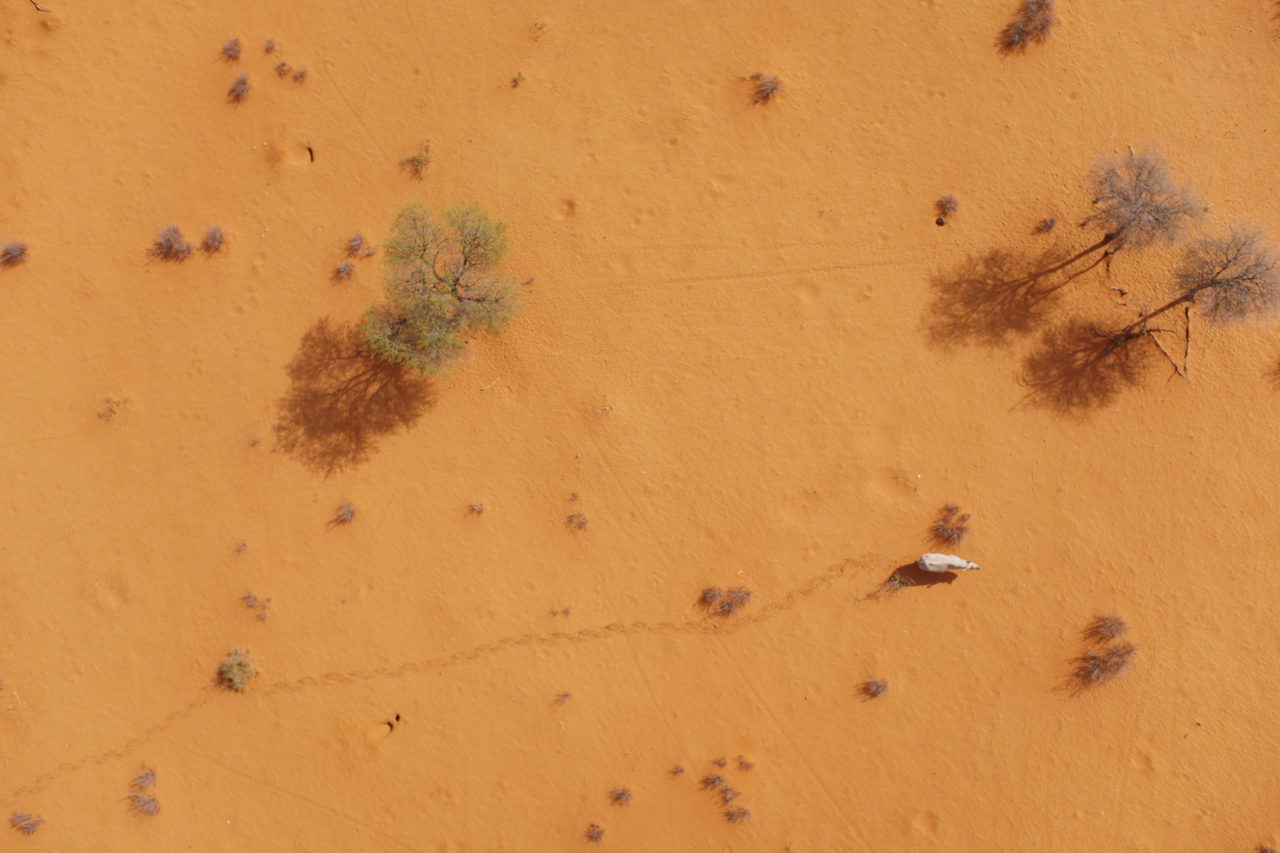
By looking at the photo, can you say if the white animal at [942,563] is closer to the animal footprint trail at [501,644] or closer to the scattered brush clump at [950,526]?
the scattered brush clump at [950,526]

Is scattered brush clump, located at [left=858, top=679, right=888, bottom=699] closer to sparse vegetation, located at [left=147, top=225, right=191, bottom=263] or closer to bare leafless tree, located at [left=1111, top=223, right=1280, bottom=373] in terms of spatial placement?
bare leafless tree, located at [left=1111, top=223, right=1280, bottom=373]

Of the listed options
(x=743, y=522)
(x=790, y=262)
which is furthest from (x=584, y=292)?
(x=743, y=522)

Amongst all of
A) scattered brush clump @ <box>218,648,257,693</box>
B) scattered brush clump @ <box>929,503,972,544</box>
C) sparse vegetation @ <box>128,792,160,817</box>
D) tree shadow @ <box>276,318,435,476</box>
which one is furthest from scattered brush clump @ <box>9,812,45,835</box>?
scattered brush clump @ <box>929,503,972,544</box>

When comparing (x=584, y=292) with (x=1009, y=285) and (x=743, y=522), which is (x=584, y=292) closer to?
(x=743, y=522)

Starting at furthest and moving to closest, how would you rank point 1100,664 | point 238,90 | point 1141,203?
point 238,90 → point 1100,664 → point 1141,203

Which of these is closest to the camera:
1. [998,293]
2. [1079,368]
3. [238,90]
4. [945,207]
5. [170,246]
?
[1079,368]

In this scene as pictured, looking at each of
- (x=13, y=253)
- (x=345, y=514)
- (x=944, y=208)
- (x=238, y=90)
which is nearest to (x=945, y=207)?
(x=944, y=208)

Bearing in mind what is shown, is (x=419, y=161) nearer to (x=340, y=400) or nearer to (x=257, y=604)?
(x=340, y=400)
